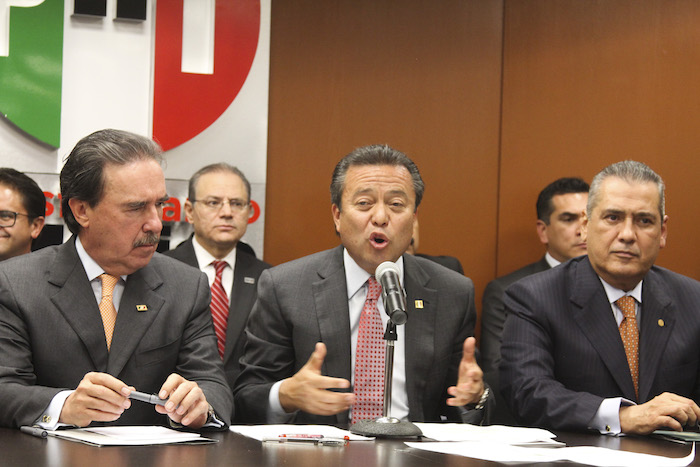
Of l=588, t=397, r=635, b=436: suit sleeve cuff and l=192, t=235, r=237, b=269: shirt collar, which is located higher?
l=192, t=235, r=237, b=269: shirt collar

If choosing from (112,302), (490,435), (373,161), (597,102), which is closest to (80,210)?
(112,302)

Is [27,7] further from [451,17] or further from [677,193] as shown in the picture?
[677,193]

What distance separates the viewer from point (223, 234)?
15.2 ft

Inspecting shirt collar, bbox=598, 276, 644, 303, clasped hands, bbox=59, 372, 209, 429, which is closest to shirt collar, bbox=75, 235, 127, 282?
clasped hands, bbox=59, 372, 209, 429

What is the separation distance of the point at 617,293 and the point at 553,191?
197 centimetres

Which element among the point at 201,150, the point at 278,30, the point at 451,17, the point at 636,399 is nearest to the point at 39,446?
the point at 636,399

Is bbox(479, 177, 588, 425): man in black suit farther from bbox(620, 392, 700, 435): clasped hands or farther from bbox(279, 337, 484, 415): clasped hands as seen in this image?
bbox(279, 337, 484, 415): clasped hands

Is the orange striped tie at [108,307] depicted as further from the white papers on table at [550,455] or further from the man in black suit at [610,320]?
the man in black suit at [610,320]

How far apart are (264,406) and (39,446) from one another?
101cm

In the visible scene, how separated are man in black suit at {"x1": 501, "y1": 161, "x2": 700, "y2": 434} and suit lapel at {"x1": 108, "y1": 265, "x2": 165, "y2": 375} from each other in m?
1.31

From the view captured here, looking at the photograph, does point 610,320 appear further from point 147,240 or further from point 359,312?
point 147,240

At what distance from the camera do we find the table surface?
6.32ft

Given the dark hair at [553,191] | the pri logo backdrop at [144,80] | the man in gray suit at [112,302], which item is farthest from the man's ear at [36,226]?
the dark hair at [553,191]

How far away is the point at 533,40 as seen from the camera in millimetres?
5395
